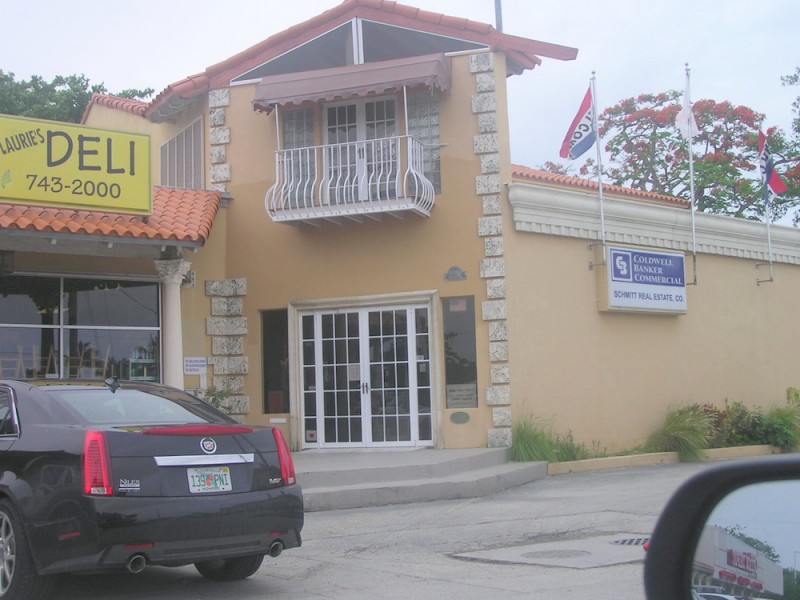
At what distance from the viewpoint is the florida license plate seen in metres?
6.60

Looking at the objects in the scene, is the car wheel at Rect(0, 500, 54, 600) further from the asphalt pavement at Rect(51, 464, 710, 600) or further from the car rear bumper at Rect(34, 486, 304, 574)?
the asphalt pavement at Rect(51, 464, 710, 600)

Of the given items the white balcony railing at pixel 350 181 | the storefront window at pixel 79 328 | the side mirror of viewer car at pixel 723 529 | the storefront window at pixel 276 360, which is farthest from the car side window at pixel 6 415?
the storefront window at pixel 276 360

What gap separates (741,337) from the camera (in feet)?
62.1

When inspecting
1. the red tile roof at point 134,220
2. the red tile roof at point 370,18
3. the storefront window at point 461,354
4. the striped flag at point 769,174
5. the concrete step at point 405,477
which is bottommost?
the concrete step at point 405,477

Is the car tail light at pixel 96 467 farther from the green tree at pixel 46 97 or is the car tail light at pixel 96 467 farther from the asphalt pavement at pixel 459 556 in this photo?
the green tree at pixel 46 97

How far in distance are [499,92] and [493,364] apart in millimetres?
4258

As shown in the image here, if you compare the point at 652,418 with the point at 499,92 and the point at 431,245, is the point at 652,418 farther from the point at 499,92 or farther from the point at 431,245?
the point at 499,92

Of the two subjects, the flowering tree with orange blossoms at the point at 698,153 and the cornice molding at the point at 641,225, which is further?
the flowering tree with orange blossoms at the point at 698,153

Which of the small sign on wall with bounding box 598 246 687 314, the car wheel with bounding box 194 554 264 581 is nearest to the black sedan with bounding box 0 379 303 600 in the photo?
the car wheel with bounding box 194 554 264 581

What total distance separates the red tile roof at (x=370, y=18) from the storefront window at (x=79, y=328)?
372 centimetres

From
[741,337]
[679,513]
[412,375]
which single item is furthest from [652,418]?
[679,513]

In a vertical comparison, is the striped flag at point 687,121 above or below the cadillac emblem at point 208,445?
above

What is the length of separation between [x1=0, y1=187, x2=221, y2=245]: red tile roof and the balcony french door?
2.09m

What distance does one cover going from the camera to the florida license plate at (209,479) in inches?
260
